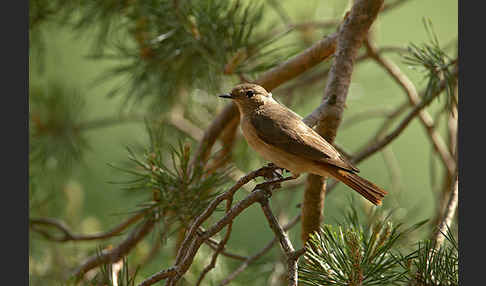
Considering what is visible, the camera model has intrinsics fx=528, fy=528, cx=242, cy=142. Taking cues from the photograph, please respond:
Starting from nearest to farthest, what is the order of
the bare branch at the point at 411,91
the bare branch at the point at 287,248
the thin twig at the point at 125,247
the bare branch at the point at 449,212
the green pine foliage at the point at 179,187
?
1. the bare branch at the point at 287,248
2. the bare branch at the point at 449,212
3. the green pine foliage at the point at 179,187
4. the thin twig at the point at 125,247
5. the bare branch at the point at 411,91

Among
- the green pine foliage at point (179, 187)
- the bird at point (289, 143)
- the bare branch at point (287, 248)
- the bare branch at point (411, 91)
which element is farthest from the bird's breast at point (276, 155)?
the bare branch at point (411, 91)

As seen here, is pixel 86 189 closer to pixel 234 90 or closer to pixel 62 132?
pixel 62 132

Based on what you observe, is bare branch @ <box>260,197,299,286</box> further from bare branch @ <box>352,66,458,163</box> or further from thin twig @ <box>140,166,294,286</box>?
bare branch @ <box>352,66,458,163</box>

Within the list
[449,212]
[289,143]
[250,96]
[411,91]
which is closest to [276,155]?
[289,143]

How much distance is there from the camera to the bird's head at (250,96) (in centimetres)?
124

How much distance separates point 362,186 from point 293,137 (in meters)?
0.18

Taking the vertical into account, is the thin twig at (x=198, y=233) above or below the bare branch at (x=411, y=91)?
below

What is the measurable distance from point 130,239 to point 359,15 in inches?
27.6

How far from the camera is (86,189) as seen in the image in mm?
3139

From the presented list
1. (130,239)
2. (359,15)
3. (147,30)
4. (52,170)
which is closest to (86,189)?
(52,170)

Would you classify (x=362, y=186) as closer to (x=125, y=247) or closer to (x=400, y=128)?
(x=400, y=128)

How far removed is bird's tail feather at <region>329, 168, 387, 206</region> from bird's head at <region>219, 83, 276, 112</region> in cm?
31

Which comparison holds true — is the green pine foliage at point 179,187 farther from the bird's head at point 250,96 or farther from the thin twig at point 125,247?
the bird's head at point 250,96

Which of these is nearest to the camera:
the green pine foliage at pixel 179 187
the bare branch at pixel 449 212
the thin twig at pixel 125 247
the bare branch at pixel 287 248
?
the bare branch at pixel 287 248
